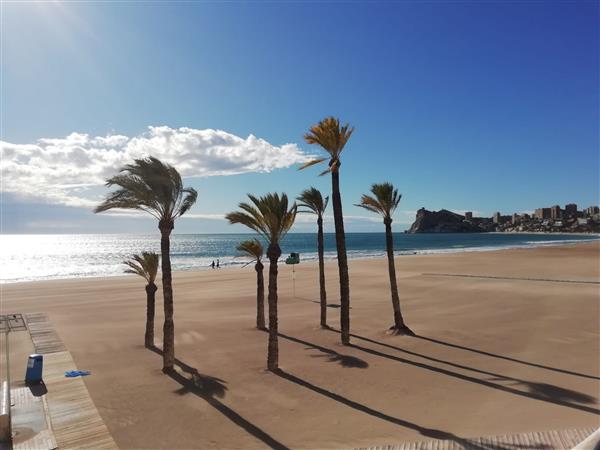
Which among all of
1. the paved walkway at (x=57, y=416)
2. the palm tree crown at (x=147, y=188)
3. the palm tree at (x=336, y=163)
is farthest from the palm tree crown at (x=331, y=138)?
the paved walkway at (x=57, y=416)

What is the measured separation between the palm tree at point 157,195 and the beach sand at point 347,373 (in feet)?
6.10

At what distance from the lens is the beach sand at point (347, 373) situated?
967 centimetres

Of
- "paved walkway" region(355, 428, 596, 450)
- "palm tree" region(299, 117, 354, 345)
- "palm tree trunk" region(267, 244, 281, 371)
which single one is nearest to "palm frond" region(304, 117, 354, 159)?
"palm tree" region(299, 117, 354, 345)

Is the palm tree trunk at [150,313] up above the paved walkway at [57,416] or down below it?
above

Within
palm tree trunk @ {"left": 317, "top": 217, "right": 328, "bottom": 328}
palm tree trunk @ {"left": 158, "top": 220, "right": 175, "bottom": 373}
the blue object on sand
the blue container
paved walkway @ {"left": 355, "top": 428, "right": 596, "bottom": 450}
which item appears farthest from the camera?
palm tree trunk @ {"left": 317, "top": 217, "right": 328, "bottom": 328}

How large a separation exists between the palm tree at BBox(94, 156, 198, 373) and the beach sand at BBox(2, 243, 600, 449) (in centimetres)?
186

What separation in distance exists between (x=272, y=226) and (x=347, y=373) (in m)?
5.50

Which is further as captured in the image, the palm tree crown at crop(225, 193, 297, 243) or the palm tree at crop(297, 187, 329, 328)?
the palm tree at crop(297, 187, 329, 328)

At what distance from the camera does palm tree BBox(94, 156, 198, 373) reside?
524 inches

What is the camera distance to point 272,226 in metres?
14.0

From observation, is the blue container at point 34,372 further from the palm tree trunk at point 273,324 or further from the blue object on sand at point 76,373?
the palm tree trunk at point 273,324

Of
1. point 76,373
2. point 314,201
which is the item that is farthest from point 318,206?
point 76,373

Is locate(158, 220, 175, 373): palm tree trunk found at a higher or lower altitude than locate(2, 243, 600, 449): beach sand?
higher

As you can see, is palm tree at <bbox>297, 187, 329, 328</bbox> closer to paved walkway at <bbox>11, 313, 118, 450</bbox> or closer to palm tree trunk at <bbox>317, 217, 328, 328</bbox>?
palm tree trunk at <bbox>317, 217, 328, 328</bbox>
